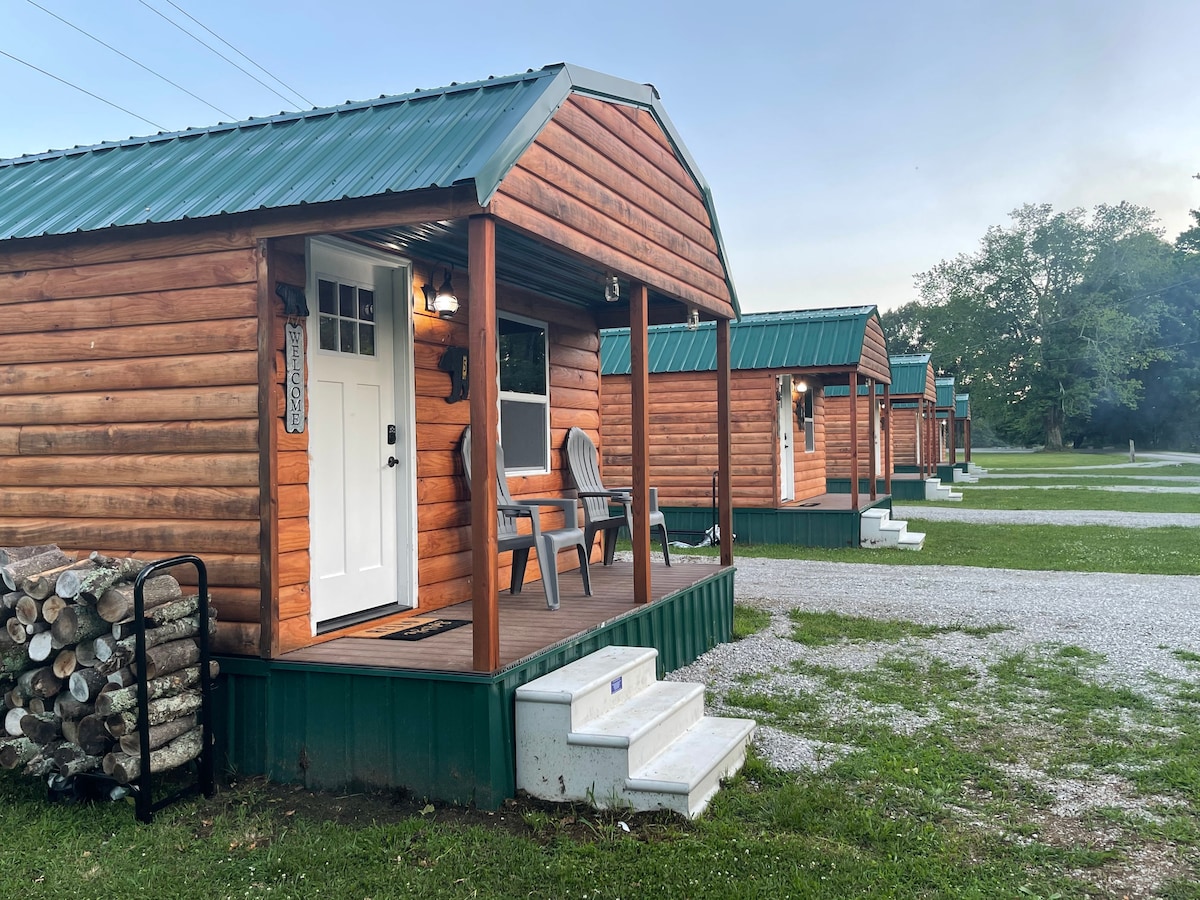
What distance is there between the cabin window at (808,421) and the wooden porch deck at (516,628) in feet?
27.6

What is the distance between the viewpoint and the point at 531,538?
5363 mm

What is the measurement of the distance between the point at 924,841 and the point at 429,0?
2284 centimetres

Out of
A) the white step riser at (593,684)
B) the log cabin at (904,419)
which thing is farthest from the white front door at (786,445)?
the white step riser at (593,684)

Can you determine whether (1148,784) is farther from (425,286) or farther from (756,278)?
(756,278)

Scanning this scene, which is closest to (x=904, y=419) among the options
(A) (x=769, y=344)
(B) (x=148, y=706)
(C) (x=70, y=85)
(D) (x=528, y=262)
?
(A) (x=769, y=344)

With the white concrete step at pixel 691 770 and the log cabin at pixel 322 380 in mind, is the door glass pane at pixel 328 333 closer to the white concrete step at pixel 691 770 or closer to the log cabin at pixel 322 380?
the log cabin at pixel 322 380

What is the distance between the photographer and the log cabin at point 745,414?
12.4m

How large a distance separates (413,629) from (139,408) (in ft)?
5.46

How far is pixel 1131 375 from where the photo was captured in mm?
47406

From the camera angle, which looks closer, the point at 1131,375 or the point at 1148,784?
the point at 1148,784

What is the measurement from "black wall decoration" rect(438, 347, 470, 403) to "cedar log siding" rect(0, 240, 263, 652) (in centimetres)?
167

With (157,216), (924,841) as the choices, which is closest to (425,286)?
(157,216)

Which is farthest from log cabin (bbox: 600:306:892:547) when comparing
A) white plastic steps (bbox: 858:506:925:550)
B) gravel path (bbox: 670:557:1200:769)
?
gravel path (bbox: 670:557:1200:769)

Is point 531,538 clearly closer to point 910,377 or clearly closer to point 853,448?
point 853,448
